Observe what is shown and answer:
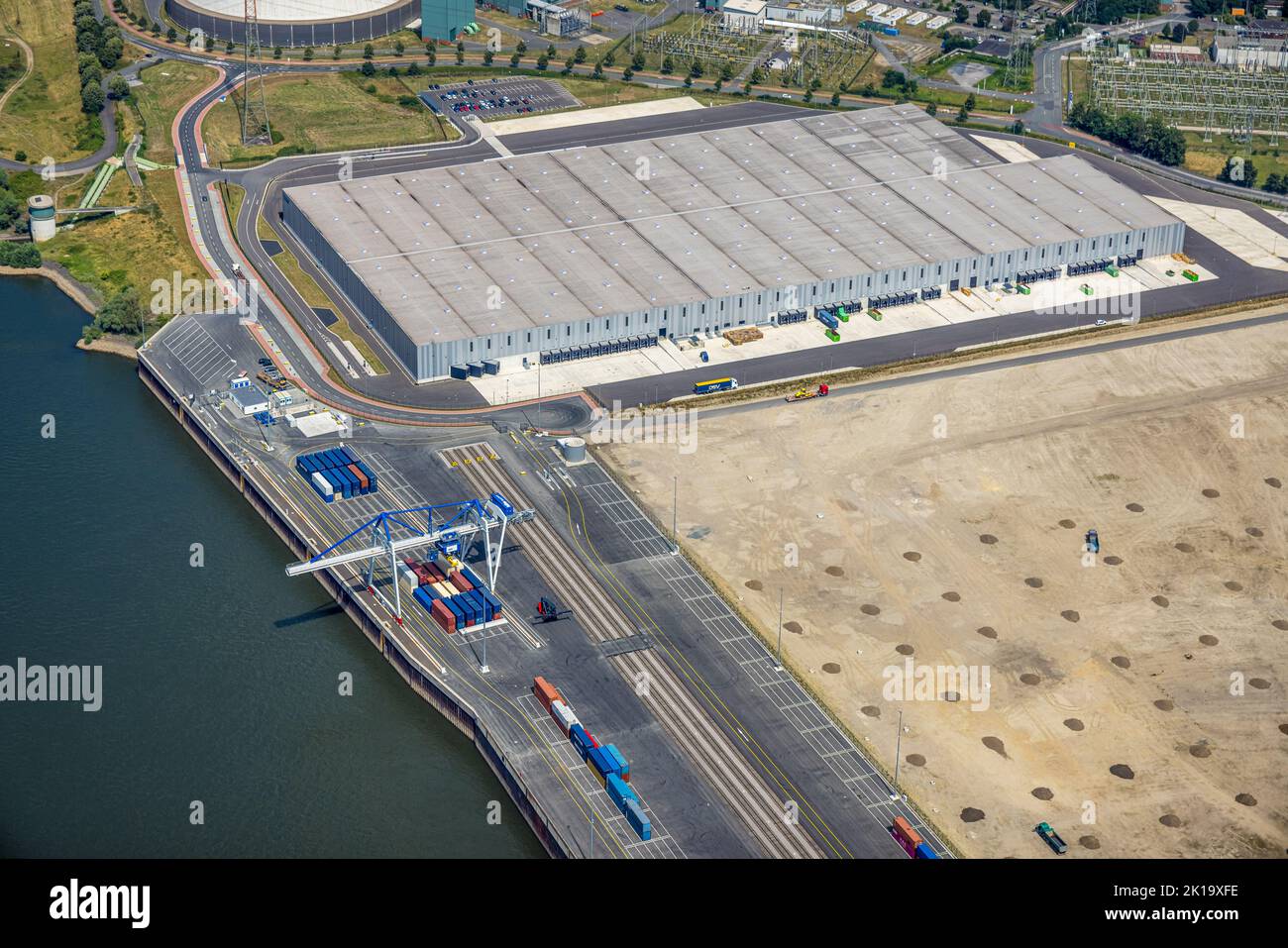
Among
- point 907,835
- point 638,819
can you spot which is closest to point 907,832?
point 907,835

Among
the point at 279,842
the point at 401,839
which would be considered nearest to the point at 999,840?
the point at 401,839

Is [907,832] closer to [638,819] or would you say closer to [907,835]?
[907,835]

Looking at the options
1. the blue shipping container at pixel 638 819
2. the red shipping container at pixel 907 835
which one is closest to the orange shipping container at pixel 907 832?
the red shipping container at pixel 907 835

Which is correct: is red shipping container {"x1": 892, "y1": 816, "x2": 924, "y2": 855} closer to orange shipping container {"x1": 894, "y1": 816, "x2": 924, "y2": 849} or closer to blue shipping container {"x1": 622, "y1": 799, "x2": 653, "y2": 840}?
orange shipping container {"x1": 894, "y1": 816, "x2": 924, "y2": 849}

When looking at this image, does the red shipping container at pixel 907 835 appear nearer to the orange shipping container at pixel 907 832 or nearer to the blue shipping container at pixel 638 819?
the orange shipping container at pixel 907 832

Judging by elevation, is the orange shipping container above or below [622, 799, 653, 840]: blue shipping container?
below

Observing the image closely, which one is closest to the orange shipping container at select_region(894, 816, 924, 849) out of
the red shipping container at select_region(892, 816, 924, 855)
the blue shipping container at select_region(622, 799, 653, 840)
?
the red shipping container at select_region(892, 816, 924, 855)

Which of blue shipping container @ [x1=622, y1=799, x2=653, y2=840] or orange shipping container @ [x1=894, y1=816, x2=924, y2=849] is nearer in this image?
orange shipping container @ [x1=894, y1=816, x2=924, y2=849]
